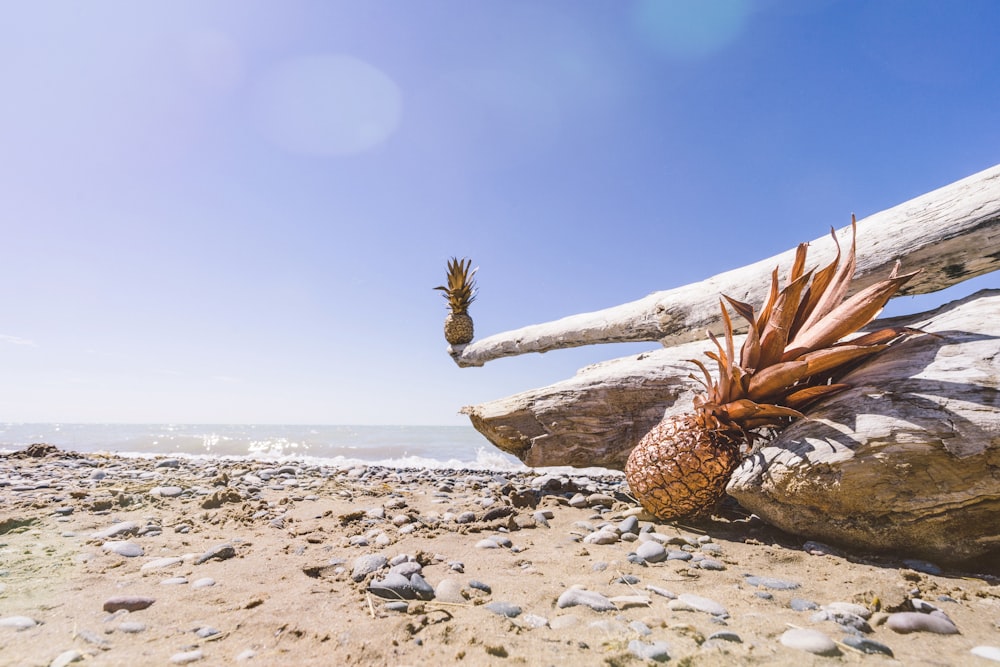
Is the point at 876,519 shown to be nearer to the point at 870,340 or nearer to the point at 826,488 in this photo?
the point at 826,488

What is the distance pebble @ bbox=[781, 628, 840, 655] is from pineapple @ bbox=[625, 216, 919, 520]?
4.49ft

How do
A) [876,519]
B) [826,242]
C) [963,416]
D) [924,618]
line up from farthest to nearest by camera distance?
[826,242] < [876,519] < [963,416] < [924,618]

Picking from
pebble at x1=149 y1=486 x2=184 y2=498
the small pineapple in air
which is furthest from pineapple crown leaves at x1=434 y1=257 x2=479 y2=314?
pebble at x1=149 y1=486 x2=184 y2=498

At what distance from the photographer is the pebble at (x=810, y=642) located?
4.56 ft

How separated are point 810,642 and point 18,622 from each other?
3.10 m

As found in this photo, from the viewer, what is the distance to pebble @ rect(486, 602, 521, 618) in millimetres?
1749

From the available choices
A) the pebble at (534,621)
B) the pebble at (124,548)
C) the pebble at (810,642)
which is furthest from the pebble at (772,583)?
the pebble at (124,548)

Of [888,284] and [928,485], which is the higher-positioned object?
[888,284]

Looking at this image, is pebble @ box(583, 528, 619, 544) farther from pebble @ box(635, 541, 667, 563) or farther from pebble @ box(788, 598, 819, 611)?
pebble @ box(788, 598, 819, 611)

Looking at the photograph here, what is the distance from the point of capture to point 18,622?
1720 millimetres

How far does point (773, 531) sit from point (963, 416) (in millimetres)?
1290

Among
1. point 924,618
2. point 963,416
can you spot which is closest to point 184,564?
point 924,618

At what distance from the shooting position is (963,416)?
82.0 inches

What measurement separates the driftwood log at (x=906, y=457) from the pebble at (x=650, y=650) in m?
1.52
